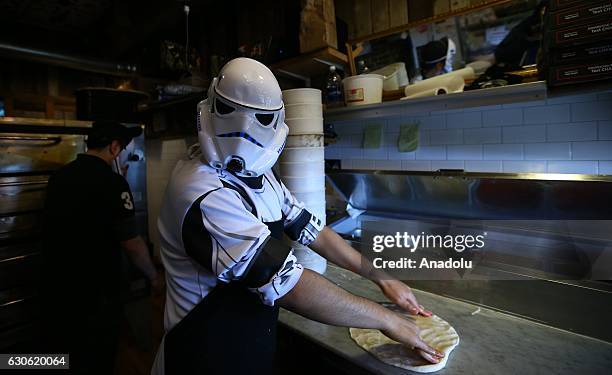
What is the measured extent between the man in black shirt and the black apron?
1.19 meters

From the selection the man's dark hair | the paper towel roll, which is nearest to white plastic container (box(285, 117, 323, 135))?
the paper towel roll

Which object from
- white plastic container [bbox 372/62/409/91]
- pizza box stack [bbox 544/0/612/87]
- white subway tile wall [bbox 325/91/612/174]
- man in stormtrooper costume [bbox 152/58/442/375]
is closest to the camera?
man in stormtrooper costume [bbox 152/58/442/375]

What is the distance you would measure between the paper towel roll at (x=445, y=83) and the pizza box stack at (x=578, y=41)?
1.45 ft

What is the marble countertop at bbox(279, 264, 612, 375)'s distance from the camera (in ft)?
3.40

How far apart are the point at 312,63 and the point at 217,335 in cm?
180

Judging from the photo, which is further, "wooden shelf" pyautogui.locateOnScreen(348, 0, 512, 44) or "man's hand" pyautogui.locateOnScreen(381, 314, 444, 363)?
"wooden shelf" pyautogui.locateOnScreen(348, 0, 512, 44)

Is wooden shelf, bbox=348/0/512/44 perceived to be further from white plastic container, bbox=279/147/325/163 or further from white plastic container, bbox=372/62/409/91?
white plastic container, bbox=279/147/325/163

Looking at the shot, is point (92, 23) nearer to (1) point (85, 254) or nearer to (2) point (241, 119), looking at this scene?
(1) point (85, 254)

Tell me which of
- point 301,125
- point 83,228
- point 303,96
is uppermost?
point 303,96

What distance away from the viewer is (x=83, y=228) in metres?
1.90

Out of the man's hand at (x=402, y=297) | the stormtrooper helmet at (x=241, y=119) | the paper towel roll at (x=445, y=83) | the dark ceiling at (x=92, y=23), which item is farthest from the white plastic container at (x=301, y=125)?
the dark ceiling at (x=92, y=23)

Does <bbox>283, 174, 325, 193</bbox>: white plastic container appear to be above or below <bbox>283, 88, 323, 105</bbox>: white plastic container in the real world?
below

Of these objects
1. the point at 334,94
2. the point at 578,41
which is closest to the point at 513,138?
the point at 578,41

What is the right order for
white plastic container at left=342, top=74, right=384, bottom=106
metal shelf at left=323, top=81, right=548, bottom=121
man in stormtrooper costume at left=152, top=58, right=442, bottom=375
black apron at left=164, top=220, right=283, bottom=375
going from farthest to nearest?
white plastic container at left=342, top=74, right=384, bottom=106, metal shelf at left=323, top=81, right=548, bottom=121, black apron at left=164, top=220, right=283, bottom=375, man in stormtrooper costume at left=152, top=58, right=442, bottom=375
